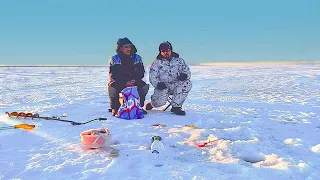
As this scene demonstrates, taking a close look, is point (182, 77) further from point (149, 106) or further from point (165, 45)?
point (149, 106)

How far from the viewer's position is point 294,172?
3119 millimetres

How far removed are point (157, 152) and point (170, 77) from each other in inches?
128

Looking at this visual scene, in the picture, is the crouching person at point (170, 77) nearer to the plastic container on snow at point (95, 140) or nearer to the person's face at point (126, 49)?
the person's face at point (126, 49)

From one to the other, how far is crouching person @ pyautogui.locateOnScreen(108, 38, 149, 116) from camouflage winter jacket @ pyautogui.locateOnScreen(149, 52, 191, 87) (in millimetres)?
328

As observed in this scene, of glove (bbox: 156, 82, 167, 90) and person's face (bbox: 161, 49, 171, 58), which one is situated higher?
person's face (bbox: 161, 49, 171, 58)

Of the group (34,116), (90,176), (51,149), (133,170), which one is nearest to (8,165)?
(51,149)

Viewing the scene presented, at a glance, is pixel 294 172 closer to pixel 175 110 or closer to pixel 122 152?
pixel 122 152

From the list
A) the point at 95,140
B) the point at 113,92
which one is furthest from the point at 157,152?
the point at 113,92

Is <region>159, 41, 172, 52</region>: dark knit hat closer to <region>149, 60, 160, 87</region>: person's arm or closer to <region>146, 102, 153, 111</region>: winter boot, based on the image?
<region>149, 60, 160, 87</region>: person's arm

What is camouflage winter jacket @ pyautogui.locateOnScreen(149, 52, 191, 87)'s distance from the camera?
22.2ft

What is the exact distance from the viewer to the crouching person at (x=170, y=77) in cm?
674

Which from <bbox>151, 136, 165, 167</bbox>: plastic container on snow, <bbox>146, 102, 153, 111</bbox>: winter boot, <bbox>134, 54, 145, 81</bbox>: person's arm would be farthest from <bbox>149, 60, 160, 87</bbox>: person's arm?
<bbox>151, 136, 165, 167</bbox>: plastic container on snow

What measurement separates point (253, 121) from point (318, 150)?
1940mm

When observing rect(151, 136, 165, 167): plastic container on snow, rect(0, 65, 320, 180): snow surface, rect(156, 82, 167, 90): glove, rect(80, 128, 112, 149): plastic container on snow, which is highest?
rect(156, 82, 167, 90): glove
